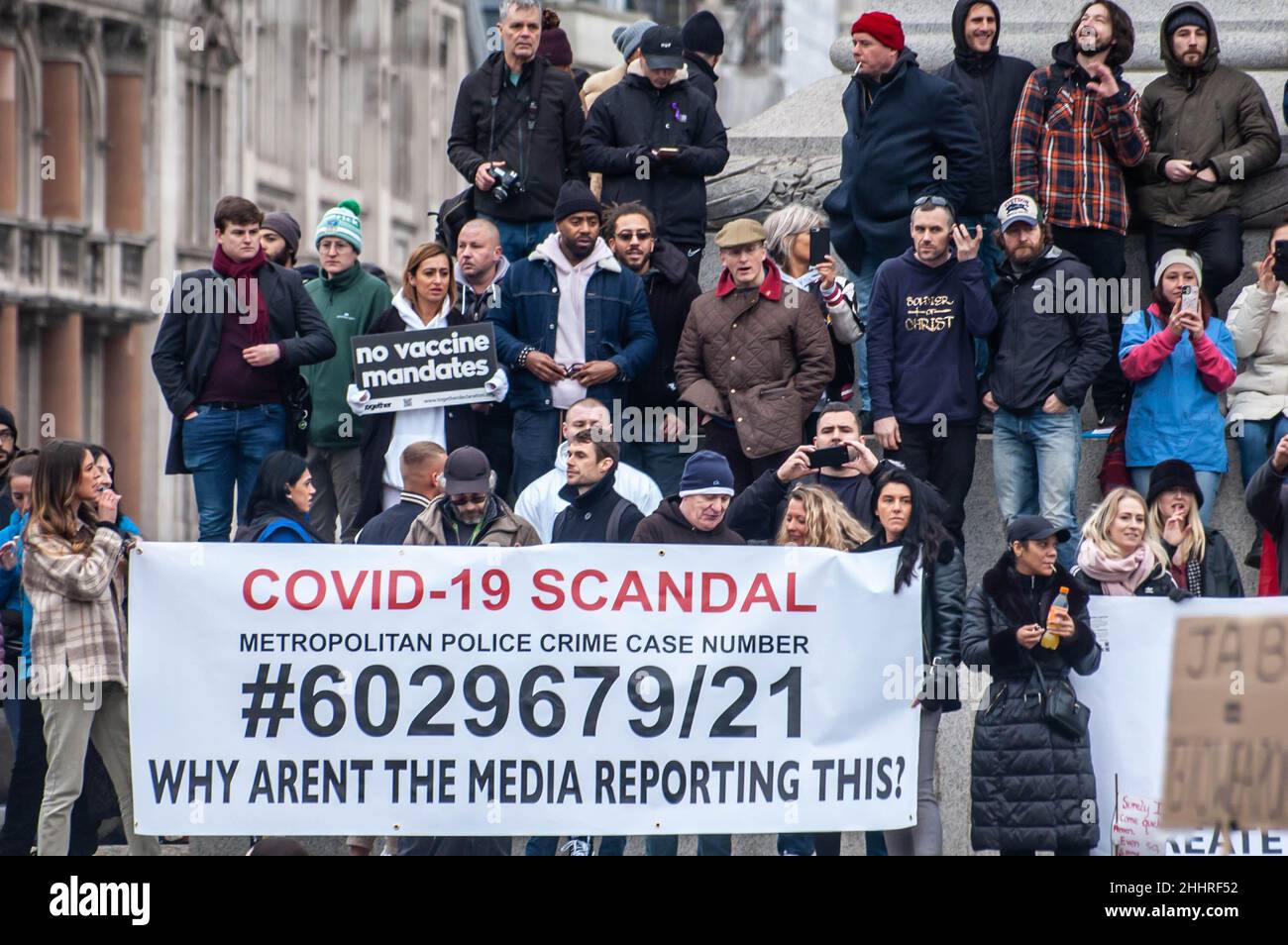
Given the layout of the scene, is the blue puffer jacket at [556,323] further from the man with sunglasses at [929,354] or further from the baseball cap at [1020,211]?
the baseball cap at [1020,211]

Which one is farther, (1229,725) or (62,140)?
(62,140)

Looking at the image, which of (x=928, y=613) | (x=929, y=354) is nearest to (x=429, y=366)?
(x=929, y=354)

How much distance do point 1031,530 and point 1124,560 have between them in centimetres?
58

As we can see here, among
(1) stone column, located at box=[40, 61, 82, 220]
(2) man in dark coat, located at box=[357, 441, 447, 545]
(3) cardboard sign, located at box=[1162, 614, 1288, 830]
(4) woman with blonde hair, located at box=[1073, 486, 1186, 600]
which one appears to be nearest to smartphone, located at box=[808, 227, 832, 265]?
(2) man in dark coat, located at box=[357, 441, 447, 545]

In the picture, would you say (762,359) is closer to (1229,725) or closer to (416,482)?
(416,482)

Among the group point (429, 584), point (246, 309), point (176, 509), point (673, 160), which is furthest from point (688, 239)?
point (176, 509)

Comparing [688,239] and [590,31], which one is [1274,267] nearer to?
[688,239]

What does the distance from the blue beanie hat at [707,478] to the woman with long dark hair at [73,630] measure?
7.95 feet

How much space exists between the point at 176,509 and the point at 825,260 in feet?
111

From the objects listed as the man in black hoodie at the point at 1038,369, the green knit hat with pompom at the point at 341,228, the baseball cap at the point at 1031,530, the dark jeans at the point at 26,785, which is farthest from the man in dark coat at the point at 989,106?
the dark jeans at the point at 26,785

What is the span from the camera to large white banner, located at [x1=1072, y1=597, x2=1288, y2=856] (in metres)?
11.8

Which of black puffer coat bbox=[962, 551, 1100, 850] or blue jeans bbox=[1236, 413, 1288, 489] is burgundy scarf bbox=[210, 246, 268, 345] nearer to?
black puffer coat bbox=[962, 551, 1100, 850]

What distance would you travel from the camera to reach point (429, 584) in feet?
38.5

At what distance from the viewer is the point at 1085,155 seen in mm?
14680
